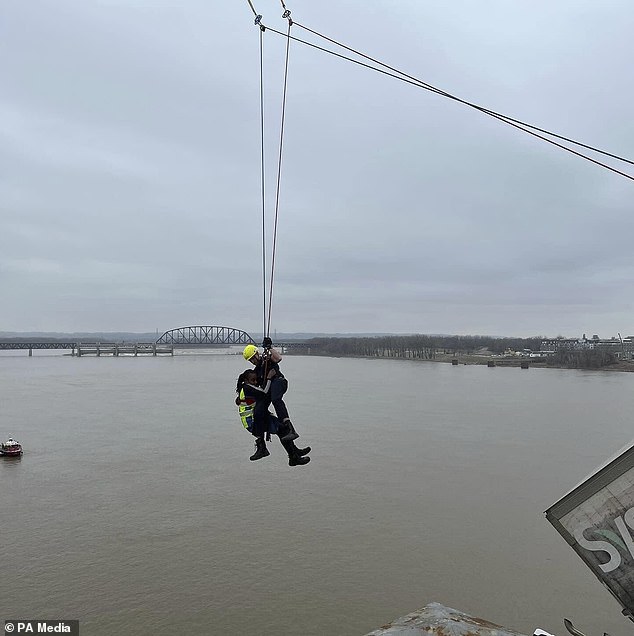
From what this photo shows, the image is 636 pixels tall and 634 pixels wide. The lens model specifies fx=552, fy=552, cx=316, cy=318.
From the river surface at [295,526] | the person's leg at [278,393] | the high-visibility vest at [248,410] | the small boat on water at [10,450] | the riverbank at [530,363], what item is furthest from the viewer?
the riverbank at [530,363]

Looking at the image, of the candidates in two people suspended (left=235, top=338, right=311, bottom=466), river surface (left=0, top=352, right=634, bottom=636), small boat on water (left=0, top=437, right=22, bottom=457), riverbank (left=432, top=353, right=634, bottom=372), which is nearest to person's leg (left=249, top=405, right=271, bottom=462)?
two people suspended (left=235, top=338, right=311, bottom=466)

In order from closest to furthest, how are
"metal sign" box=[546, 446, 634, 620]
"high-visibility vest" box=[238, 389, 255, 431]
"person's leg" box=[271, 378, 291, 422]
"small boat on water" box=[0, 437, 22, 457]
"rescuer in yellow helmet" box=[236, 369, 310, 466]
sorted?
1. "metal sign" box=[546, 446, 634, 620]
2. "person's leg" box=[271, 378, 291, 422]
3. "rescuer in yellow helmet" box=[236, 369, 310, 466]
4. "high-visibility vest" box=[238, 389, 255, 431]
5. "small boat on water" box=[0, 437, 22, 457]

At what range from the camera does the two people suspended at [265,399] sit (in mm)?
5945

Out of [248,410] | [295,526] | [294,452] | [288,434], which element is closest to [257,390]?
[248,410]

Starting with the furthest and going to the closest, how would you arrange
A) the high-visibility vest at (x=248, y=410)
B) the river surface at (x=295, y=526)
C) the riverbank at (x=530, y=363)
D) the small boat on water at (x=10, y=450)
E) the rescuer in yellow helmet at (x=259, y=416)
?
the riverbank at (x=530, y=363), the small boat on water at (x=10, y=450), the river surface at (x=295, y=526), the high-visibility vest at (x=248, y=410), the rescuer in yellow helmet at (x=259, y=416)

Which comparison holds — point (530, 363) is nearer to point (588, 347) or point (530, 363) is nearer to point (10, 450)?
point (588, 347)

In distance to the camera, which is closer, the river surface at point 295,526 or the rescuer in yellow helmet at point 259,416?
the rescuer in yellow helmet at point 259,416

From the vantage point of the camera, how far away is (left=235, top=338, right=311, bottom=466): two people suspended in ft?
19.5

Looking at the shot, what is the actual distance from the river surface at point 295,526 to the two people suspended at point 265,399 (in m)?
4.70

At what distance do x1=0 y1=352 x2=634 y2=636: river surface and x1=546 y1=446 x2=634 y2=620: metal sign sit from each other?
4.74 metres

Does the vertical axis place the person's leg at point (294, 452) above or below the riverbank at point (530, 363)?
above

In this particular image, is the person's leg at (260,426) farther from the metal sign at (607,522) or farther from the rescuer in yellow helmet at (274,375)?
the metal sign at (607,522)

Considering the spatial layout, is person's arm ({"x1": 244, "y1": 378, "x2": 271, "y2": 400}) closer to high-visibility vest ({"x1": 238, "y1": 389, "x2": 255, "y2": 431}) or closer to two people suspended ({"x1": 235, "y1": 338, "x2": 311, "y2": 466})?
two people suspended ({"x1": 235, "y1": 338, "x2": 311, "y2": 466})

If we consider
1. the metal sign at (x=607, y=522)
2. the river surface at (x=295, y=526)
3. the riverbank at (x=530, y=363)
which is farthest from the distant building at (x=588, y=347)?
the metal sign at (x=607, y=522)
